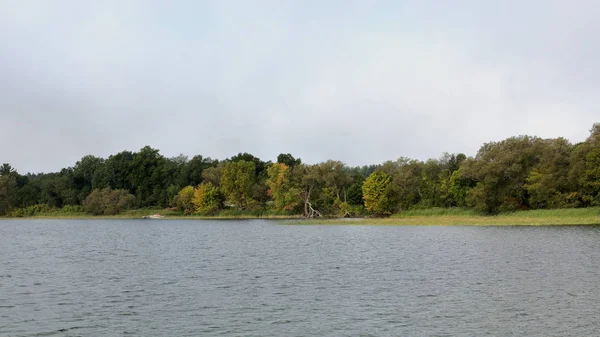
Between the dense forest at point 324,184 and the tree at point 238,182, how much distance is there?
264 millimetres

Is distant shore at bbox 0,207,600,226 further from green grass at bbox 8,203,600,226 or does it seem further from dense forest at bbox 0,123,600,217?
dense forest at bbox 0,123,600,217

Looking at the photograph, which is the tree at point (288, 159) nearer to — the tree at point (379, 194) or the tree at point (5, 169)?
the tree at point (379, 194)

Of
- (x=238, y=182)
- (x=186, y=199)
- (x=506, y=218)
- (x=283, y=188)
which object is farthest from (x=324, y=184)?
(x=506, y=218)

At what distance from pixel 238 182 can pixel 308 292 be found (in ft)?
372

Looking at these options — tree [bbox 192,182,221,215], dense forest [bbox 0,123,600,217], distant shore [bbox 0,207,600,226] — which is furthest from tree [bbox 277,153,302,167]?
distant shore [bbox 0,207,600,226]

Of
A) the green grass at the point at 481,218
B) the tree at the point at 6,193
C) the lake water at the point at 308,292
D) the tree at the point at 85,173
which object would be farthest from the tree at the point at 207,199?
the lake water at the point at 308,292

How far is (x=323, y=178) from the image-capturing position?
11512 cm

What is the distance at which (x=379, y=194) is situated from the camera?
107625 millimetres

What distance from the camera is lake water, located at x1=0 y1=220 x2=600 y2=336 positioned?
19.5 meters

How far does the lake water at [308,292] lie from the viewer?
19531 millimetres

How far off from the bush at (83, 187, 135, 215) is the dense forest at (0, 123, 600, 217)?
28cm

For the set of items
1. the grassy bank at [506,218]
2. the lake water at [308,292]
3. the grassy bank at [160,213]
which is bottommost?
the lake water at [308,292]

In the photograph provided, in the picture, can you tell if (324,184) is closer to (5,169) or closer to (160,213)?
(160,213)

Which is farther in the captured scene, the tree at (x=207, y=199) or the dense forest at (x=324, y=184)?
the tree at (x=207, y=199)
